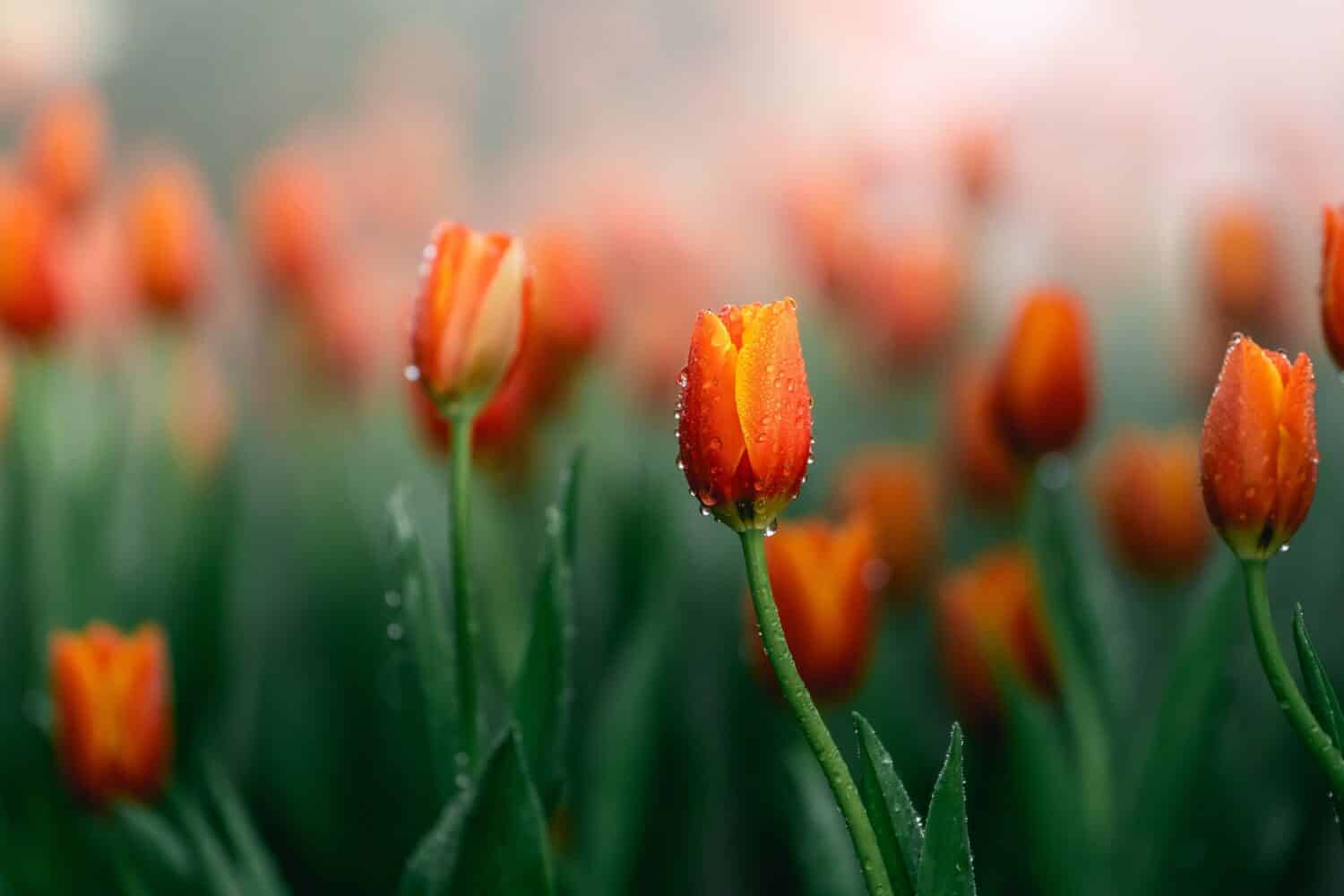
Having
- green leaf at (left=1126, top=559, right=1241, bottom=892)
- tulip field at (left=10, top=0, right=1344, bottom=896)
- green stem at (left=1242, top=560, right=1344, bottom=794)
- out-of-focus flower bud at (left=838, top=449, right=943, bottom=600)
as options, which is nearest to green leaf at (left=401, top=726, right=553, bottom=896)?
tulip field at (left=10, top=0, right=1344, bottom=896)

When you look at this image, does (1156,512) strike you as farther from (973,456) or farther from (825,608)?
(825,608)

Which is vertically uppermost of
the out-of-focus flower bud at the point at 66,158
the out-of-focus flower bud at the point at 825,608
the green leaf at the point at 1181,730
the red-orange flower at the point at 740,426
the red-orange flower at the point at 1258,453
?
the out-of-focus flower bud at the point at 66,158

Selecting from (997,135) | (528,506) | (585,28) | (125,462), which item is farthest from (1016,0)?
(125,462)

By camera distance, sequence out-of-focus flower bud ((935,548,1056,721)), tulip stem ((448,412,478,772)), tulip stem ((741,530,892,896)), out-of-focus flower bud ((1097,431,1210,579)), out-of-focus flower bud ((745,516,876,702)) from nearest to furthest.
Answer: tulip stem ((741,530,892,896)) < tulip stem ((448,412,478,772)) < out-of-focus flower bud ((745,516,876,702)) < out-of-focus flower bud ((935,548,1056,721)) < out-of-focus flower bud ((1097,431,1210,579))

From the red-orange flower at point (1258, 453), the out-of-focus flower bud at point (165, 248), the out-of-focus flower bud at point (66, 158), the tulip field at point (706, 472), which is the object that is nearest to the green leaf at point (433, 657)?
the tulip field at point (706, 472)

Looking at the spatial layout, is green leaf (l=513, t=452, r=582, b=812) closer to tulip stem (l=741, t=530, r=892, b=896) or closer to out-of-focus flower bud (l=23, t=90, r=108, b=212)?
tulip stem (l=741, t=530, r=892, b=896)

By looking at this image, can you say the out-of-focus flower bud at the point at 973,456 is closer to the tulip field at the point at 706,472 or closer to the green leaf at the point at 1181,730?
the tulip field at the point at 706,472

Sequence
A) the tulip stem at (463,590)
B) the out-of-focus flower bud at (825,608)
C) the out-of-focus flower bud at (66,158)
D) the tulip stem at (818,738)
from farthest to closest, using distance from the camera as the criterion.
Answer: the out-of-focus flower bud at (66,158) → the out-of-focus flower bud at (825,608) → the tulip stem at (463,590) → the tulip stem at (818,738)

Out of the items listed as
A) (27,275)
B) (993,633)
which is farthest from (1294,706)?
(27,275)

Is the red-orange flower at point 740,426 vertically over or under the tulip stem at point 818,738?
over
